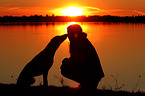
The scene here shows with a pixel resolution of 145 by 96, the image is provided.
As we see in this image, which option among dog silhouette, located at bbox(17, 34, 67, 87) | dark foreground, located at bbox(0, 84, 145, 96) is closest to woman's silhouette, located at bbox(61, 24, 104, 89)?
dark foreground, located at bbox(0, 84, 145, 96)

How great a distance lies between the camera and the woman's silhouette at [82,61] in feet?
18.0

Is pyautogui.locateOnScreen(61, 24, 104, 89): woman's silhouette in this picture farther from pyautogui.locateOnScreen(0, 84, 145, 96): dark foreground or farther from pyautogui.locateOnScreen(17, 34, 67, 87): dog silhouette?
pyautogui.locateOnScreen(17, 34, 67, 87): dog silhouette

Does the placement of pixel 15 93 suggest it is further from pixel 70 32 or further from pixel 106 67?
pixel 106 67

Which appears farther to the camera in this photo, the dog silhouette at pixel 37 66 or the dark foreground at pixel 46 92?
the dog silhouette at pixel 37 66

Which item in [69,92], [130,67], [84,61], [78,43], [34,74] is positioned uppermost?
[78,43]

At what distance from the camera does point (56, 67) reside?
16.4 meters

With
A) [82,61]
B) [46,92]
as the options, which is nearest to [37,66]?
[46,92]

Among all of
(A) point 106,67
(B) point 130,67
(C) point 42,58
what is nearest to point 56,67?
(A) point 106,67

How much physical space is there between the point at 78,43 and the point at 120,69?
474 inches

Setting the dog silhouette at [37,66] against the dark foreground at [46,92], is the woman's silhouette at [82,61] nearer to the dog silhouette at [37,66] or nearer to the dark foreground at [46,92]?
the dark foreground at [46,92]

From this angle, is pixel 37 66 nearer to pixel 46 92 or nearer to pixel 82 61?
pixel 46 92

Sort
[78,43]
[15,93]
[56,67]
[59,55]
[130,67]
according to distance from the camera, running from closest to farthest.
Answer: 1. [78,43]
2. [15,93]
3. [56,67]
4. [130,67]
5. [59,55]

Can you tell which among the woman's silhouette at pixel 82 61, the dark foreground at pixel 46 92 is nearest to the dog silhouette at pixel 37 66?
the dark foreground at pixel 46 92

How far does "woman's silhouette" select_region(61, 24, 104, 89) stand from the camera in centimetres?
548
